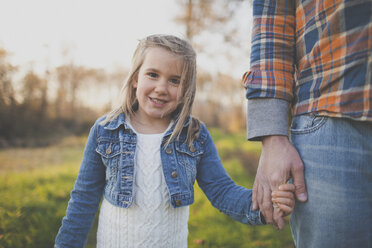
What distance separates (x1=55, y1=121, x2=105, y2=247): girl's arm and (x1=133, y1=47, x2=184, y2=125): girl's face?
1.25 ft

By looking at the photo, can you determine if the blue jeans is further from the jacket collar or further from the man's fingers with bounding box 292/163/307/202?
the jacket collar

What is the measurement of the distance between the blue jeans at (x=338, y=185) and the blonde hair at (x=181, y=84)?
79cm

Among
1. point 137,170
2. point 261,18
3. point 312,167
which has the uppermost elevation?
point 261,18

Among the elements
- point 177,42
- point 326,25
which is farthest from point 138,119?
point 326,25

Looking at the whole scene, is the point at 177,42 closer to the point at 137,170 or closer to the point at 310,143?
the point at 137,170

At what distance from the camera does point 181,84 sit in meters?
1.59

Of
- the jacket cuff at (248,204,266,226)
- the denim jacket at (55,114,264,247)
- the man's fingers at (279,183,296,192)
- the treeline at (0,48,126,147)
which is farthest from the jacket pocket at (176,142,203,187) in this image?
the treeline at (0,48,126,147)

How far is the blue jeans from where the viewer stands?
89cm

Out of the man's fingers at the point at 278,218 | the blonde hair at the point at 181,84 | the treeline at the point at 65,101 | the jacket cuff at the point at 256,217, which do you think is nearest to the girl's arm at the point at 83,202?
the blonde hair at the point at 181,84

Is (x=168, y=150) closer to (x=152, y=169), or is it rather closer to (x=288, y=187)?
(x=152, y=169)

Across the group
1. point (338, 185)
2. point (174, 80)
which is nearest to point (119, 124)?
point (174, 80)

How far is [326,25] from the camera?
98cm

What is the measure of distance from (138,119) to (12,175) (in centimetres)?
390

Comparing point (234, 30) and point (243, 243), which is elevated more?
point (234, 30)
